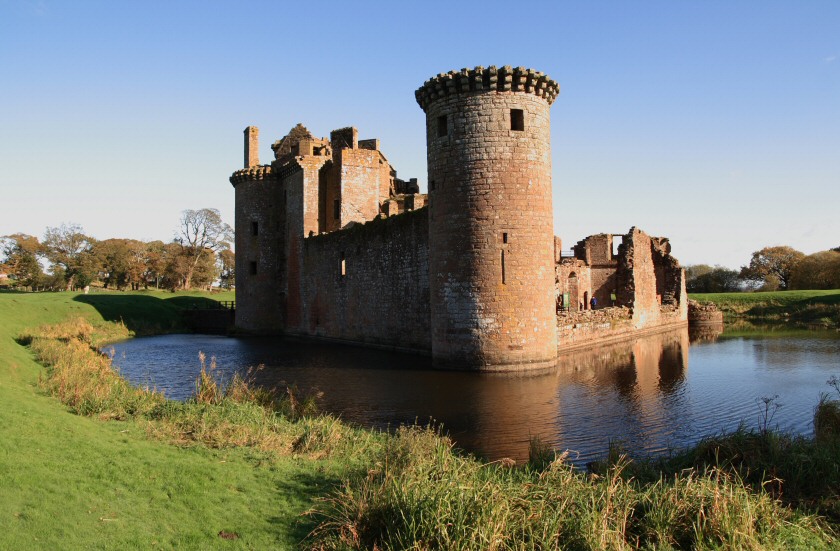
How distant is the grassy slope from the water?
11.7 ft

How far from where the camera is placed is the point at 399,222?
23.1 meters

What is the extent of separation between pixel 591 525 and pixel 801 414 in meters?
8.68

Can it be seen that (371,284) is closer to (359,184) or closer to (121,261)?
(359,184)

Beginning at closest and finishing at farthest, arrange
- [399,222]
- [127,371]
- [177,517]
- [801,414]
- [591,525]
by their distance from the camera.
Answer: [591,525] < [177,517] < [801,414] < [127,371] < [399,222]

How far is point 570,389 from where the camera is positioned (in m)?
14.6

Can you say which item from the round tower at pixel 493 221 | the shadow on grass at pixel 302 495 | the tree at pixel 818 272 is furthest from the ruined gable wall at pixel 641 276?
the tree at pixel 818 272

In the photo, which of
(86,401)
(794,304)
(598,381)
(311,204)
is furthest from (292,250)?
(794,304)

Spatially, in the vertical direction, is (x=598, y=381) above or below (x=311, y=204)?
below

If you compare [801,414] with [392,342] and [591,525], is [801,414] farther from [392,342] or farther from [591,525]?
[392,342]

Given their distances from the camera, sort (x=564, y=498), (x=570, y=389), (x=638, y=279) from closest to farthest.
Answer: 1. (x=564, y=498)
2. (x=570, y=389)
3. (x=638, y=279)

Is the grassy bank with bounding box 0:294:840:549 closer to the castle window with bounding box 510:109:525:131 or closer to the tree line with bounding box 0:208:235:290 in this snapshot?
the castle window with bounding box 510:109:525:131

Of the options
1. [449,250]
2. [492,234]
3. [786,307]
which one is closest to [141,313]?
[449,250]

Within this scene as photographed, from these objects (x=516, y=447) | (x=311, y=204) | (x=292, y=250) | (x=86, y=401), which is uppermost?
(x=311, y=204)

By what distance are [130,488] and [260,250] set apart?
96.9 feet
